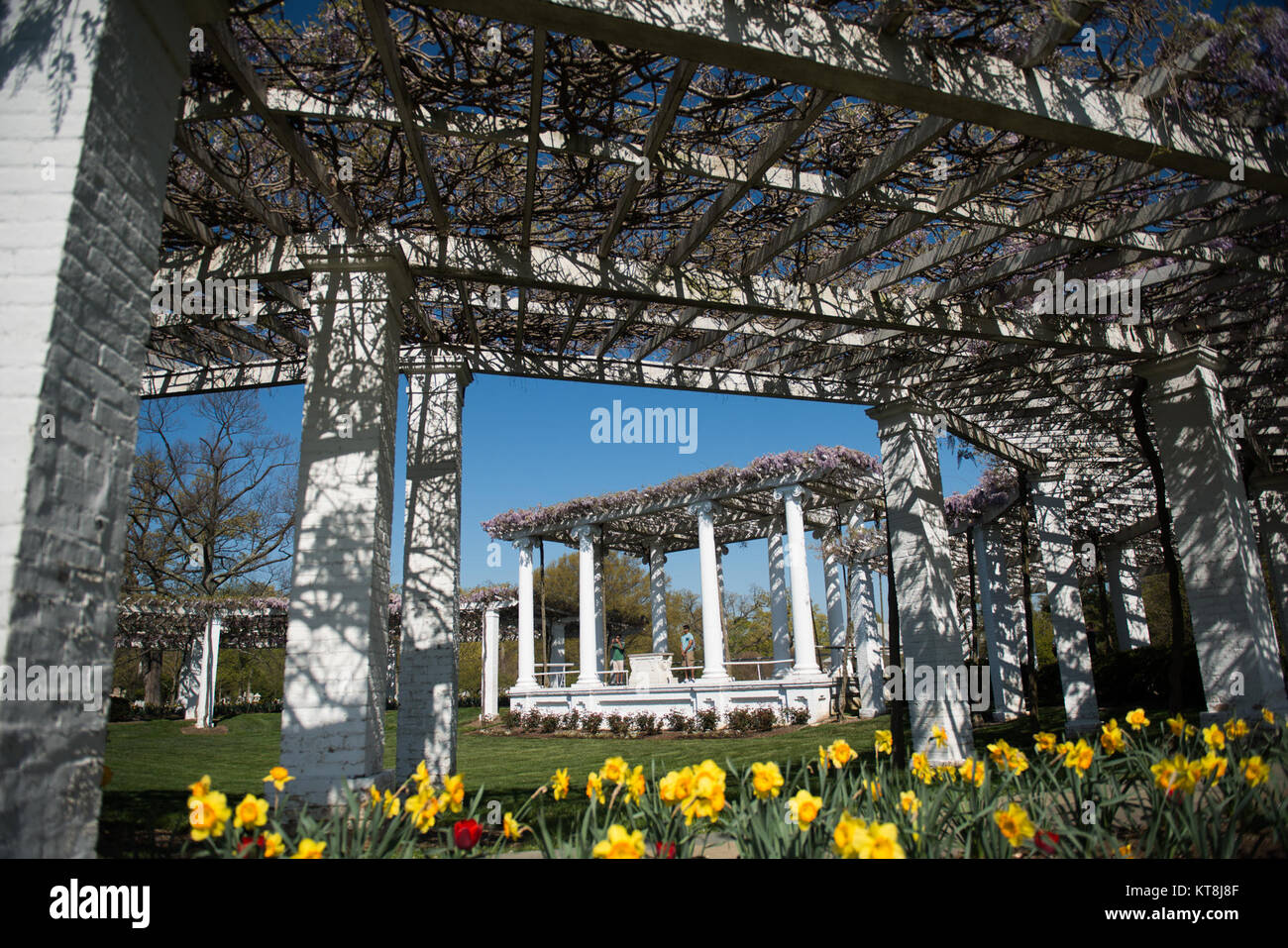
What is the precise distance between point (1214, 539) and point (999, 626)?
28.6 feet

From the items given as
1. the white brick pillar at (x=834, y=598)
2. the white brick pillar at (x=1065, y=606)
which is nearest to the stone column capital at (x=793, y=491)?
the white brick pillar at (x=834, y=598)

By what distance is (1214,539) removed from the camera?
792 centimetres

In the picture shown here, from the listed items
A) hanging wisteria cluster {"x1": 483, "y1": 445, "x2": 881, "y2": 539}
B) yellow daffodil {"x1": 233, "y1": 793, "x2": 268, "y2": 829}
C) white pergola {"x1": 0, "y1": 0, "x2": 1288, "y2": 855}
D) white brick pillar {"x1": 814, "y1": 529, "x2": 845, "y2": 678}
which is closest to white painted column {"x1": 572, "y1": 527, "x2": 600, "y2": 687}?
hanging wisteria cluster {"x1": 483, "y1": 445, "x2": 881, "y2": 539}

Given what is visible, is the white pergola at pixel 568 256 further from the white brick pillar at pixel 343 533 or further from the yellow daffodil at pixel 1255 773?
the yellow daffodil at pixel 1255 773

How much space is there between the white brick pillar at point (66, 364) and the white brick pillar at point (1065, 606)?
13.1 meters

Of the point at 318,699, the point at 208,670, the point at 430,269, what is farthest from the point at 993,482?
the point at 208,670

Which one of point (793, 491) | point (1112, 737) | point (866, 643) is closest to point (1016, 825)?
point (1112, 737)

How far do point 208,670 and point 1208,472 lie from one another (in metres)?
20.5

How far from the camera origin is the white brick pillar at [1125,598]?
17.4 meters

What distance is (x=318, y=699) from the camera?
5383 mm

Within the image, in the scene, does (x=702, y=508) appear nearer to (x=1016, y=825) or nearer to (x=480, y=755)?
(x=480, y=755)

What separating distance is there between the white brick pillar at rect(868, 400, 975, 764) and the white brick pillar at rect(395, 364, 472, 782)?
518cm
